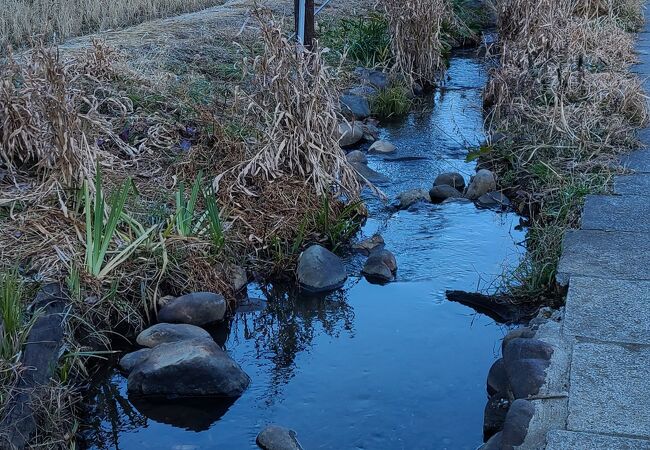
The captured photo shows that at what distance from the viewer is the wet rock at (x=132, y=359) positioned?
154 inches

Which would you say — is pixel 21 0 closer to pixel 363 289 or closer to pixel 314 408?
pixel 363 289

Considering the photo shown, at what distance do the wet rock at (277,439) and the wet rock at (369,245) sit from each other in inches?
73.0

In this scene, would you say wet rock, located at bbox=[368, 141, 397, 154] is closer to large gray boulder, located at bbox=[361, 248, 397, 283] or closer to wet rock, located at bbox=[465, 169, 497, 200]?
wet rock, located at bbox=[465, 169, 497, 200]

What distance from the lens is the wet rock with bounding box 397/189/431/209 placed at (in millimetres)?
5820

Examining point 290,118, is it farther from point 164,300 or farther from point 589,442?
point 589,442

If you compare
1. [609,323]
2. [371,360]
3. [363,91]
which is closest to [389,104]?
[363,91]

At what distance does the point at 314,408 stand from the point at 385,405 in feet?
0.96

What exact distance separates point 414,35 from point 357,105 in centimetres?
108

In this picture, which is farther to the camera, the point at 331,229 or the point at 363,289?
the point at 331,229

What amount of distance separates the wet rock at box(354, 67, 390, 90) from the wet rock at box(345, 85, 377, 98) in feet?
0.36

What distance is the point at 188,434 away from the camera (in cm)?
356

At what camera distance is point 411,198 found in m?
5.84

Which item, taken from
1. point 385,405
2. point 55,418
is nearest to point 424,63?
point 385,405

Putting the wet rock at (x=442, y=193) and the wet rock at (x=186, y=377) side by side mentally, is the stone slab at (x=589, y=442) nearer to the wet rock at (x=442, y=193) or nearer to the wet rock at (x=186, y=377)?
the wet rock at (x=186, y=377)
